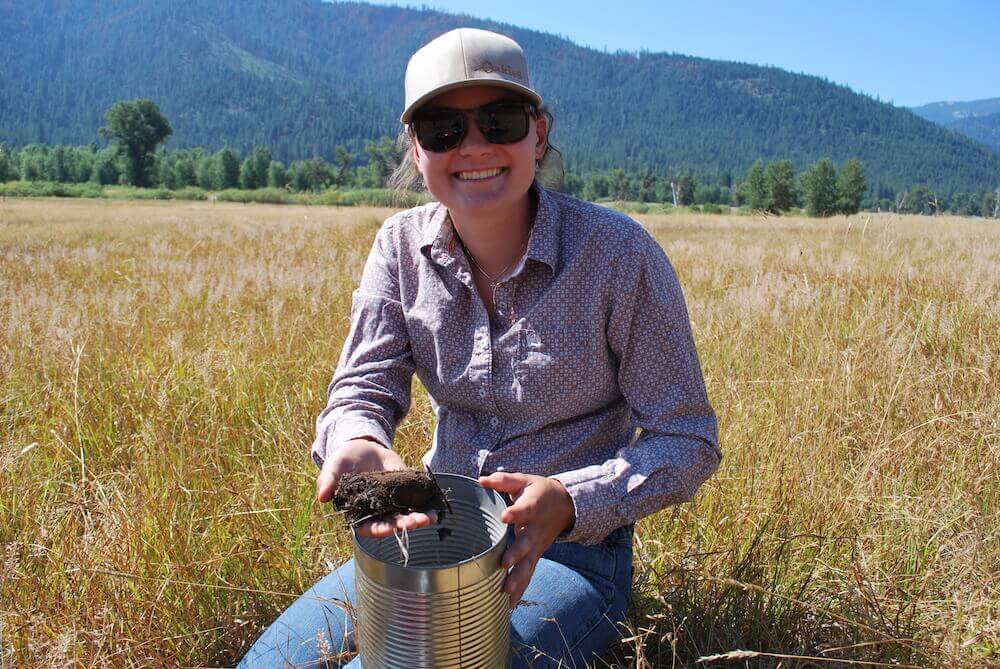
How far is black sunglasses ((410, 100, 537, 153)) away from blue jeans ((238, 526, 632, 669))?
0.92 m

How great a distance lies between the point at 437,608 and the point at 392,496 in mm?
178

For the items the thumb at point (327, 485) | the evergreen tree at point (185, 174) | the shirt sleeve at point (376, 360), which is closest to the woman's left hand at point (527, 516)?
the thumb at point (327, 485)

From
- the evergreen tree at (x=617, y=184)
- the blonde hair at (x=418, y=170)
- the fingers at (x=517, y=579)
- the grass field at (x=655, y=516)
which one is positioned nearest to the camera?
the fingers at (x=517, y=579)

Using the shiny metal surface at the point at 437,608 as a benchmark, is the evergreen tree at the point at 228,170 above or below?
above

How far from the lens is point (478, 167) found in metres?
1.52

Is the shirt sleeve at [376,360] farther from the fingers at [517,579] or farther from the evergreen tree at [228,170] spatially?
the evergreen tree at [228,170]

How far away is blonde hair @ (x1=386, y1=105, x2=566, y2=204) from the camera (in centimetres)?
177

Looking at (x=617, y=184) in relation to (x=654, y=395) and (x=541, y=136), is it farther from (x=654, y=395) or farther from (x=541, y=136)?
(x=654, y=395)

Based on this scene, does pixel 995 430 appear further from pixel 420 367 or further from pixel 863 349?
pixel 420 367

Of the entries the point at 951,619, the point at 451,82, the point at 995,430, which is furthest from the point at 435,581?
the point at 995,430

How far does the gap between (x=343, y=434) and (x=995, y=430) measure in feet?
7.34

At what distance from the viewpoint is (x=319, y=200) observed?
54750 mm

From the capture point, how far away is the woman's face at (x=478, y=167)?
4.88 ft

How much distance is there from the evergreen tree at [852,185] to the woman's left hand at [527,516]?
205ft
